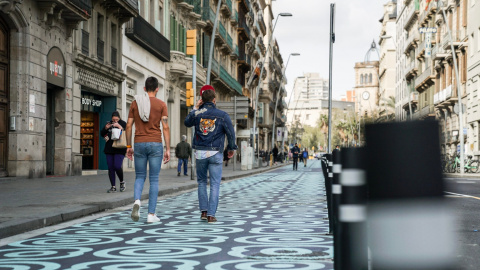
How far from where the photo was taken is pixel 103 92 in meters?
25.6

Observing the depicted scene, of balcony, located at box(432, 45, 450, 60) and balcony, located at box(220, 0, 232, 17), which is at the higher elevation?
balcony, located at box(220, 0, 232, 17)

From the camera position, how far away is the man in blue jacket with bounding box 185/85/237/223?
8906 mm

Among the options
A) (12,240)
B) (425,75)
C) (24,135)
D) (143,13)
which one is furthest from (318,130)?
(12,240)

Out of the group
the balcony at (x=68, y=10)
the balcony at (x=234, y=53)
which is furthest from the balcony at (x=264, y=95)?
the balcony at (x=68, y=10)

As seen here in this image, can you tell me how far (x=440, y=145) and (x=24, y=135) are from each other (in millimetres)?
17552

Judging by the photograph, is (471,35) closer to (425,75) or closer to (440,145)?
(425,75)

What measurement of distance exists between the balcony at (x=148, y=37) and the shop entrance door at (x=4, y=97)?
11.1m

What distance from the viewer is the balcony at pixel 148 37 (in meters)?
29.0

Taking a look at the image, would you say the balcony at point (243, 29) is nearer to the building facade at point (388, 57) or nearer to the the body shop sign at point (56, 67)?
the the body shop sign at point (56, 67)

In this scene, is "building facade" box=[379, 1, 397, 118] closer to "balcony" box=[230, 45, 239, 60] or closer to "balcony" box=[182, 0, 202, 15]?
"balcony" box=[230, 45, 239, 60]

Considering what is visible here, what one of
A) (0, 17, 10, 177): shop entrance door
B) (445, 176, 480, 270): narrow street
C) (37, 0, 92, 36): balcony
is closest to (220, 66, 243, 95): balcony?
(37, 0, 92, 36): balcony

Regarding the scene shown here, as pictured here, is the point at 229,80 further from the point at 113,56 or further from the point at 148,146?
the point at 148,146

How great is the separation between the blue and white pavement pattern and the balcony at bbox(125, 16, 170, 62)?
19.6m

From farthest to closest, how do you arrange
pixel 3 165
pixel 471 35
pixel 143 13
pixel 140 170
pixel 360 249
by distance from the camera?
pixel 471 35 < pixel 143 13 < pixel 3 165 < pixel 140 170 < pixel 360 249
